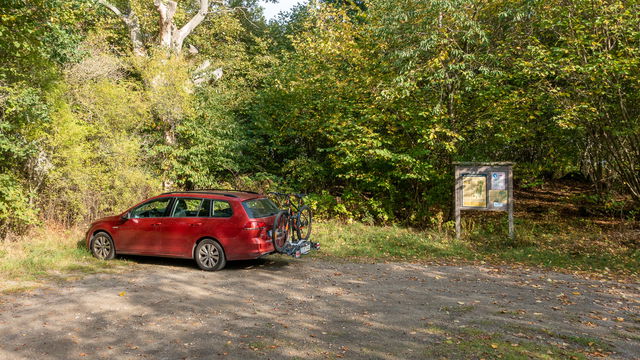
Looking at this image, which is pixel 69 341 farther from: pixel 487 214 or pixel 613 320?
pixel 487 214

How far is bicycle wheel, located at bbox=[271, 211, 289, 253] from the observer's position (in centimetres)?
854

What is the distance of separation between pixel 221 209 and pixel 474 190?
7.20m

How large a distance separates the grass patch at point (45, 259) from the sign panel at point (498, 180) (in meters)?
9.68

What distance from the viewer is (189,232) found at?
9.02 m

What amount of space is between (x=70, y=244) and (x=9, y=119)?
3627 millimetres

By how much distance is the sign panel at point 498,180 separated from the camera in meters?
12.0

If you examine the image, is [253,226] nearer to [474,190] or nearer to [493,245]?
[474,190]

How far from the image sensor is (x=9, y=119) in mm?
11219

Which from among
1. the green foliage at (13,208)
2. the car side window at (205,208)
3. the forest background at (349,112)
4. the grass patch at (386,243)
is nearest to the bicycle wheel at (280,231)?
the car side window at (205,208)

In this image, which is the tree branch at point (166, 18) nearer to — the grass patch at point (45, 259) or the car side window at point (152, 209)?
the grass patch at point (45, 259)

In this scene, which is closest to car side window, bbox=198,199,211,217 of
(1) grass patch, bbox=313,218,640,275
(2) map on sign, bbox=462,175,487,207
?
(1) grass patch, bbox=313,218,640,275

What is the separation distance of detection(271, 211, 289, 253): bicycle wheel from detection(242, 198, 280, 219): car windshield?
0.29 m

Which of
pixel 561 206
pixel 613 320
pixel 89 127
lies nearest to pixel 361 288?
pixel 613 320

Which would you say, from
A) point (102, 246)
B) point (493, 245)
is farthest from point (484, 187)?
point (102, 246)
